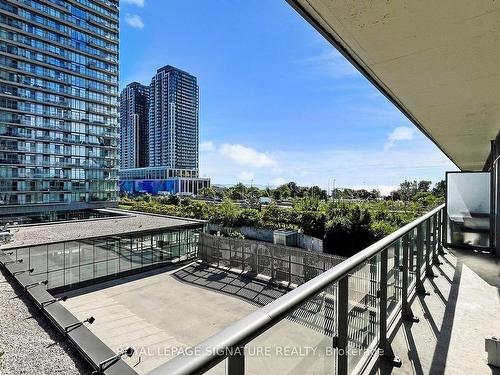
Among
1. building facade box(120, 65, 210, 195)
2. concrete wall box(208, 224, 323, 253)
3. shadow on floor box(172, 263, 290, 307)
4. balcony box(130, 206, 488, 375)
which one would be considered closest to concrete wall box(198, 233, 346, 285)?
shadow on floor box(172, 263, 290, 307)

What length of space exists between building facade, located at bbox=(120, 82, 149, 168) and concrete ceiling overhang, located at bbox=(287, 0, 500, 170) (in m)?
117

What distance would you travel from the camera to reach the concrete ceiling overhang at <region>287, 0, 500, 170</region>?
5.21ft

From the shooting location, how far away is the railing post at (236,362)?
74 centimetres

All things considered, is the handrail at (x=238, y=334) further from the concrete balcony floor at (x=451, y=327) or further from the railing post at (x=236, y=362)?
the concrete balcony floor at (x=451, y=327)

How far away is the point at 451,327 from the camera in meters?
2.47

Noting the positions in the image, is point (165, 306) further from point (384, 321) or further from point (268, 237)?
point (268, 237)

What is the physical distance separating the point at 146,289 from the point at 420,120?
44.5ft

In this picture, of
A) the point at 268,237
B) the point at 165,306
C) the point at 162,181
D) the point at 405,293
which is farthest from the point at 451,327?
the point at 162,181

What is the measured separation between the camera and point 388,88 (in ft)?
9.06

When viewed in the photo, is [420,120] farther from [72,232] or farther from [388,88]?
[72,232]

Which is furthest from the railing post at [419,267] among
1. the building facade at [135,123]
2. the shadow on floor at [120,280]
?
the building facade at [135,123]

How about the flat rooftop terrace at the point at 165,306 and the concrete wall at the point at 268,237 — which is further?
the concrete wall at the point at 268,237

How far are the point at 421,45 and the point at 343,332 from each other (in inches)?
73.6

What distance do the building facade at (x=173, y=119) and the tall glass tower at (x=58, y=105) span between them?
5506cm
